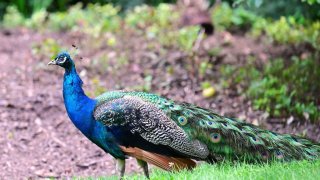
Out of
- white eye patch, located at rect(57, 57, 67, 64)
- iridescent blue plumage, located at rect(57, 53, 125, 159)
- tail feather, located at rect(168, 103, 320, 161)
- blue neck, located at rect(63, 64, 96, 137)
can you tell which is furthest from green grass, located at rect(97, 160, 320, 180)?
white eye patch, located at rect(57, 57, 67, 64)

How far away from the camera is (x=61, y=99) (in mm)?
9469

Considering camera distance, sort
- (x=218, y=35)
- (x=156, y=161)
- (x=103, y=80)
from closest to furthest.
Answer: (x=156, y=161) → (x=103, y=80) → (x=218, y=35)

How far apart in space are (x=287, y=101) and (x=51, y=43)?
409 cm

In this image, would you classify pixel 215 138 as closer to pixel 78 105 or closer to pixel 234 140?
pixel 234 140

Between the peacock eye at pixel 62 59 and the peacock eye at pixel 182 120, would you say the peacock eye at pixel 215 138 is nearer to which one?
the peacock eye at pixel 182 120

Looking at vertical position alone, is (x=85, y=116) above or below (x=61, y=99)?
above

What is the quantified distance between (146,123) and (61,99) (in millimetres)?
3590

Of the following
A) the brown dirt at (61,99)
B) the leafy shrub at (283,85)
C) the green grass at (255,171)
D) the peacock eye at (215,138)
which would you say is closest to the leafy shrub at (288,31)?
the brown dirt at (61,99)

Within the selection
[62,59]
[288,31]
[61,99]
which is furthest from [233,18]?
[62,59]

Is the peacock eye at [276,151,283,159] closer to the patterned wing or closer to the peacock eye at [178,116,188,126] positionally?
the patterned wing

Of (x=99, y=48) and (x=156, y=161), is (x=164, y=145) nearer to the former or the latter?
(x=156, y=161)

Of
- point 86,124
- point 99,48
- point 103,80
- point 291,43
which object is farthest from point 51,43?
point 86,124

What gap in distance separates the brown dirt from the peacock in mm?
1370

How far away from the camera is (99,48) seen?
1136cm
